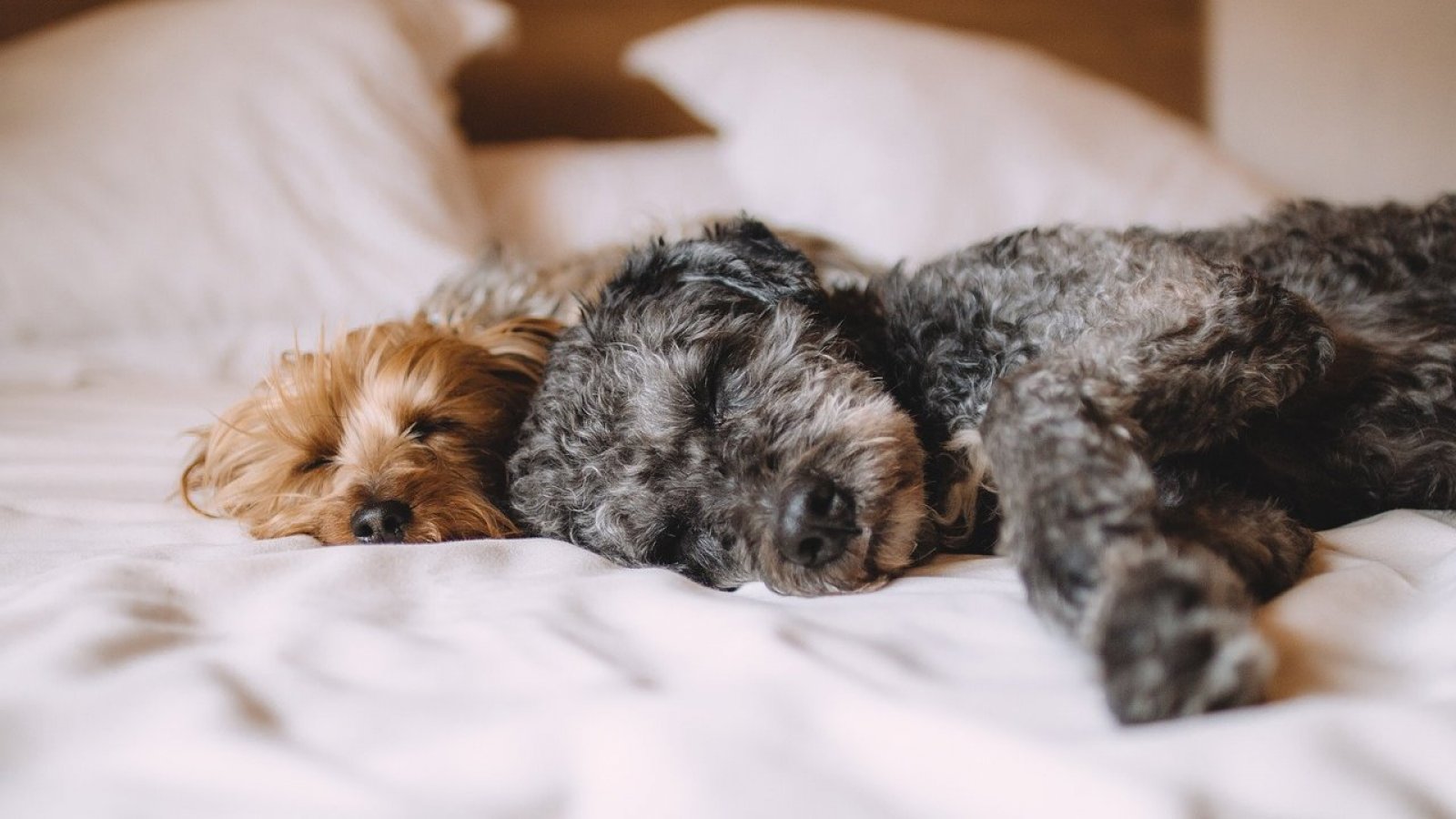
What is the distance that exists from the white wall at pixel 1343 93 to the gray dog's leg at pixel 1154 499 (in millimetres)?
2928

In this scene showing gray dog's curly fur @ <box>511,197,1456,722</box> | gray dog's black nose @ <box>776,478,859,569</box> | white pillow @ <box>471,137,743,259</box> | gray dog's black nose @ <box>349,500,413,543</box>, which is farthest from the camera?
white pillow @ <box>471,137,743,259</box>

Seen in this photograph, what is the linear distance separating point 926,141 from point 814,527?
212cm

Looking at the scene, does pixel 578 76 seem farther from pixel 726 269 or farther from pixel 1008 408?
pixel 1008 408

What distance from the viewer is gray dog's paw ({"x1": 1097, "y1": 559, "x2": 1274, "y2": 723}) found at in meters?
0.99

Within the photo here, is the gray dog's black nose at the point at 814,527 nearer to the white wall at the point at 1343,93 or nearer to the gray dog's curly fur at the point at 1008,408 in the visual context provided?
the gray dog's curly fur at the point at 1008,408

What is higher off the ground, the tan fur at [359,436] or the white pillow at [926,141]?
the white pillow at [926,141]

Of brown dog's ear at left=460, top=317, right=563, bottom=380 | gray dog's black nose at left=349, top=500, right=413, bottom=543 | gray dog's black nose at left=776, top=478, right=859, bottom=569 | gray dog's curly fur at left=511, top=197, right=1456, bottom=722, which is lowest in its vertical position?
gray dog's black nose at left=349, top=500, right=413, bottom=543

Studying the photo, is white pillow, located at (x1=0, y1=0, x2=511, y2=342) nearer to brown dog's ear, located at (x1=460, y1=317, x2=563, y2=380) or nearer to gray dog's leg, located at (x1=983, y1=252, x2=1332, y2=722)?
brown dog's ear, located at (x1=460, y1=317, x2=563, y2=380)

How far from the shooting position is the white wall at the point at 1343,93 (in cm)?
381

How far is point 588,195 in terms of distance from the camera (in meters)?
3.45

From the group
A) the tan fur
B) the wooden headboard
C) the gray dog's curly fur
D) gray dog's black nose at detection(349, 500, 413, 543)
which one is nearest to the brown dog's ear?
the tan fur

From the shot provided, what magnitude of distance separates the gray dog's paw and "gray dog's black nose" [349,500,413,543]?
128 centimetres

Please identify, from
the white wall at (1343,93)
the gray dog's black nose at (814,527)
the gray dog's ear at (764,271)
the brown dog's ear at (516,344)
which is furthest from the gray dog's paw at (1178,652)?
the white wall at (1343,93)

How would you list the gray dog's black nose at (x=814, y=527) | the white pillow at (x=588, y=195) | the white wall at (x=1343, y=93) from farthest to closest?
the white wall at (x=1343, y=93) < the white pillow at (x=588, y=195) < the gray dog's black nose at (x=814, y=527)
